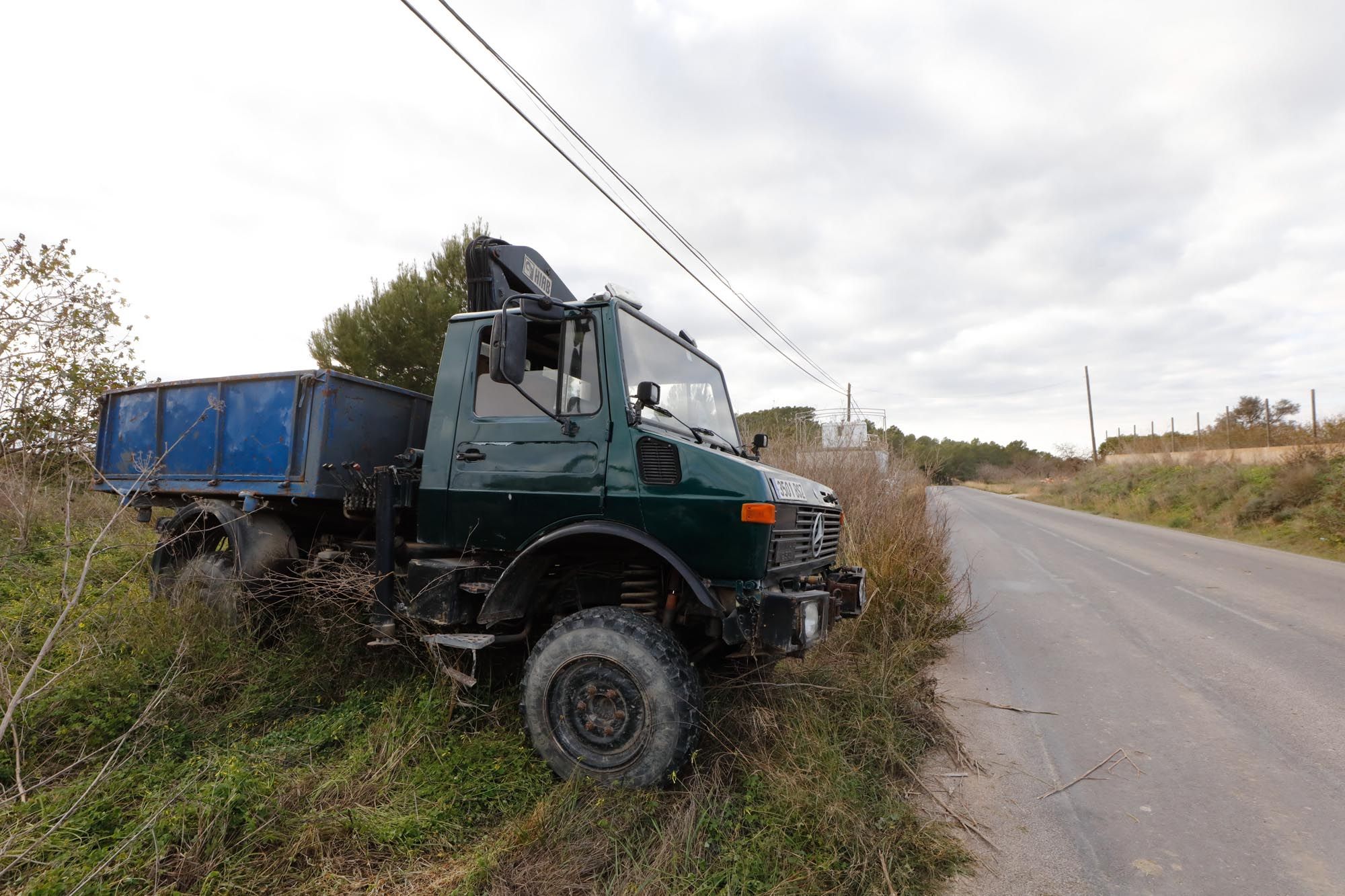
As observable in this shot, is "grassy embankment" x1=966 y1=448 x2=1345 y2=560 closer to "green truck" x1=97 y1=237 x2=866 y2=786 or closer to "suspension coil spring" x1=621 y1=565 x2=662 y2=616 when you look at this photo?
"green truck" x1=97 y1=237 x2=866 y2=786

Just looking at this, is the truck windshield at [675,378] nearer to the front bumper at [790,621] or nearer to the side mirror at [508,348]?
the side mirror at [508,348]

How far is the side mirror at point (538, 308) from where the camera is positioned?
11.5ft

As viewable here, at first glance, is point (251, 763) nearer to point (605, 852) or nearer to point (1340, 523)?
point (605, 852)

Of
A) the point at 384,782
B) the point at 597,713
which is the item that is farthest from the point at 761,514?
the point at 384,782

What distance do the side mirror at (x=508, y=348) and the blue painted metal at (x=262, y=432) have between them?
1535mm

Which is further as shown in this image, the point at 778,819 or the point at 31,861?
the point at 778,819

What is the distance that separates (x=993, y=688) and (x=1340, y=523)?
1205 cm

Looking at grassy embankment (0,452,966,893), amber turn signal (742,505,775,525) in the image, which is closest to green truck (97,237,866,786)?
amber turn signal (742,505,775,525)

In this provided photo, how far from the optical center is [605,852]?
274cm

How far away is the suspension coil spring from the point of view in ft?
12.1

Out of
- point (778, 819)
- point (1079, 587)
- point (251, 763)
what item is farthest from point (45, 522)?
point (1079, 587)

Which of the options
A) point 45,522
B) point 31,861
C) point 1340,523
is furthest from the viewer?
point 1340,523

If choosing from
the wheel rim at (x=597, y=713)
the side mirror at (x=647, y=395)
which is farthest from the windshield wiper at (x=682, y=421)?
the wheel rim at (x=597, y=713)

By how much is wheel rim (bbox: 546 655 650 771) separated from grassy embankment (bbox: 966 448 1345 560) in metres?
13.4
